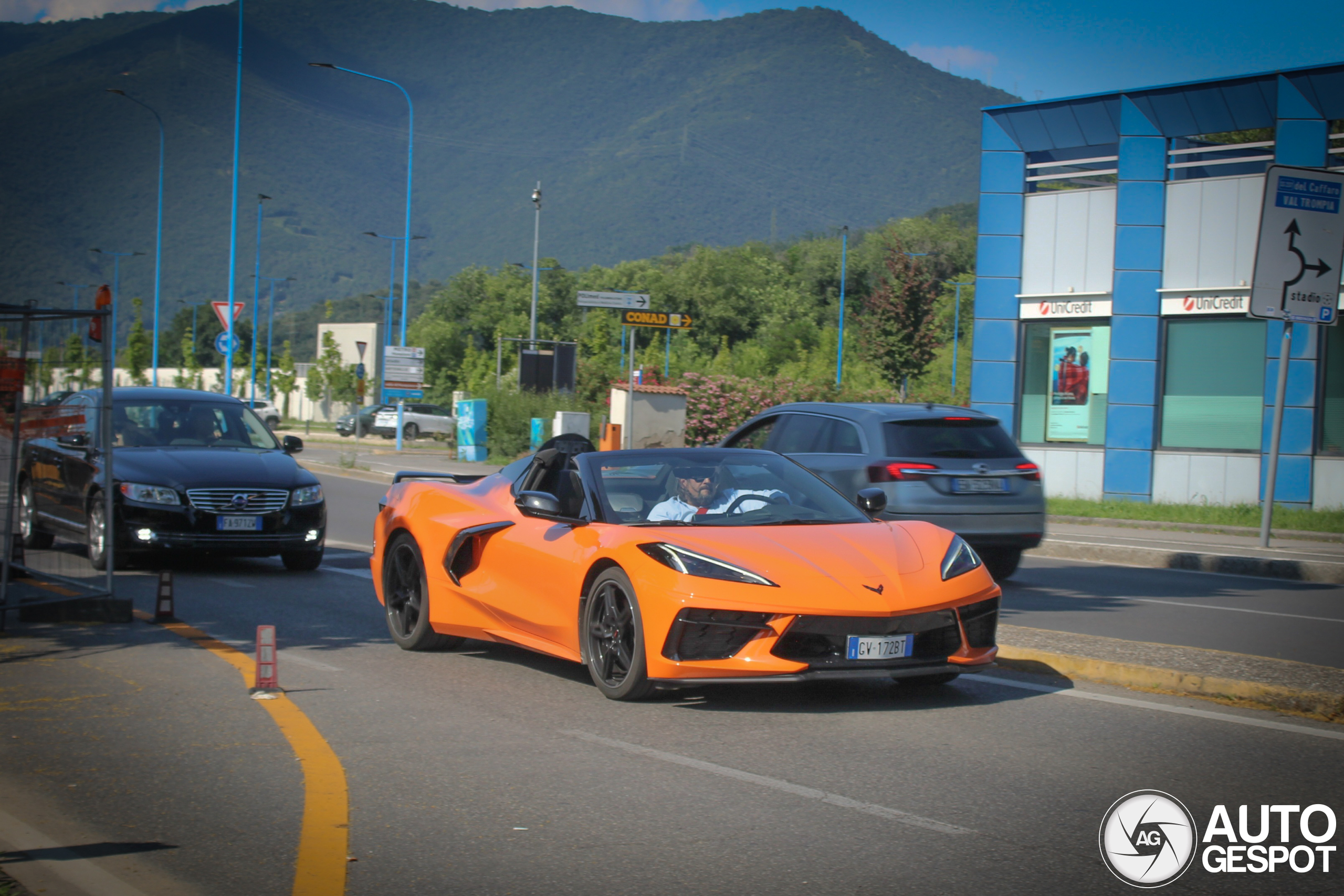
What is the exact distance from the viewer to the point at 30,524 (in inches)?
390

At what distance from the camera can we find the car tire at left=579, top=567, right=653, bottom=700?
6.16 metres

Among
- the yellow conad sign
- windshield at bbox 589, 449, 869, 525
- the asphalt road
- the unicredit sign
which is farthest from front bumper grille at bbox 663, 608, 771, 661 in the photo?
the unicredit sign

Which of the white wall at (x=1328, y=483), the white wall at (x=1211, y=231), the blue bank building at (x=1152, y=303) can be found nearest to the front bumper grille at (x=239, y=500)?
the blue bank building at (x=1152, y=303)

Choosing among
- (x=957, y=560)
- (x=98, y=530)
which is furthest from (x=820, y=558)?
(x=98, y=530)

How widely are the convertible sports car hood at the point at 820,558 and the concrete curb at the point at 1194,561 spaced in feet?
30.3

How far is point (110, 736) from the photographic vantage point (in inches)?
226

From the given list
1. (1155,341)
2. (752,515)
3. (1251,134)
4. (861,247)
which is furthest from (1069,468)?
(861,247)

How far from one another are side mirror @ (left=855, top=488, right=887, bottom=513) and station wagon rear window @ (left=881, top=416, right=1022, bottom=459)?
3.99 metres

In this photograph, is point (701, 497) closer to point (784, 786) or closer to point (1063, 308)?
point (784, 786)

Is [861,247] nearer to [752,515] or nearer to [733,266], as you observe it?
[733,266]

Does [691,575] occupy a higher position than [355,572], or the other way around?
[691,575]

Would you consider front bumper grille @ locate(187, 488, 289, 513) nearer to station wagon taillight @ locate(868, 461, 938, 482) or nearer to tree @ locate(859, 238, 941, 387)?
station wagon taillight @ locate(868, 461, 938, 482)

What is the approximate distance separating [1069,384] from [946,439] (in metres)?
13.2

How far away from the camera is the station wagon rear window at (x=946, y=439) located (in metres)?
11.5
